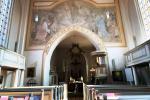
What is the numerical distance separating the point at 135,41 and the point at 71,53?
8.84 m

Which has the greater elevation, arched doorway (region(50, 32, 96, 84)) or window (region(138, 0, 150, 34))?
window (region(138, 0, 150, 34))

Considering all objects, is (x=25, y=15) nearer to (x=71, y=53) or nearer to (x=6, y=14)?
(x=6, y=14)

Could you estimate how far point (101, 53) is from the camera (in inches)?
373

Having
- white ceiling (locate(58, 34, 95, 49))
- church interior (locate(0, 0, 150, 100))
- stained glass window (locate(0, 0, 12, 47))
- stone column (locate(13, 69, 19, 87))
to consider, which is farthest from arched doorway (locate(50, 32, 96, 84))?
stone column (locate(13, 69, 19, 87))

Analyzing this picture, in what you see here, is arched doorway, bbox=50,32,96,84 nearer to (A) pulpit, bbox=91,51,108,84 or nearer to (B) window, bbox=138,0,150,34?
(A) pulpit, bbox=91,51,108,84

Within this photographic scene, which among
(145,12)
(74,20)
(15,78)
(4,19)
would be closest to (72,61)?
(74,20)

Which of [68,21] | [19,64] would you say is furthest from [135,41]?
[19,64]

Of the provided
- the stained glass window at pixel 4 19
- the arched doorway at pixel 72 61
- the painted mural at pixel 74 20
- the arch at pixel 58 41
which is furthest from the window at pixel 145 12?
the stained glass window at pixel 4 19

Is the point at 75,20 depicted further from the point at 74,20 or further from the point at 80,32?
the point at 80,32

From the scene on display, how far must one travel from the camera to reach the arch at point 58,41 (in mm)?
10945

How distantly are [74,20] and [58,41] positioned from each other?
7.74ft

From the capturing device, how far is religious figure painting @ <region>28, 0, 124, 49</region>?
38.3 feet

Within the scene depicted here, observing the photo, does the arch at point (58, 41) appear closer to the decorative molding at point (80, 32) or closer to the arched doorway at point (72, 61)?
the decorative molding at point (80, 32)

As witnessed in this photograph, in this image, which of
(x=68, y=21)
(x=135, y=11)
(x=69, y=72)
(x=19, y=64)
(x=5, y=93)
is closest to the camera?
(x=5, y=93)
